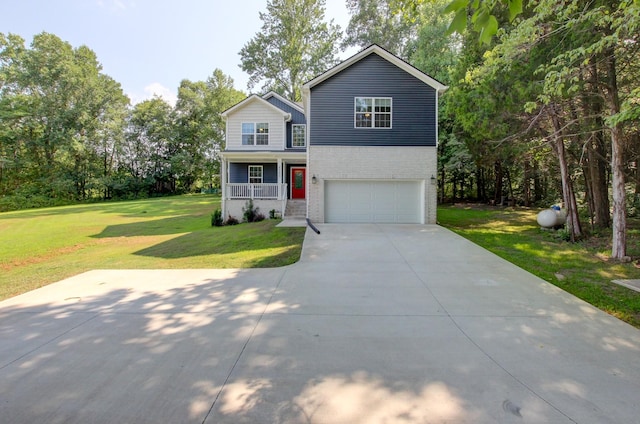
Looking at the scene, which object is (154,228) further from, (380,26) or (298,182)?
(380,26)

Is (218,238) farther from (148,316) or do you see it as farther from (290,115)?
(290,115)

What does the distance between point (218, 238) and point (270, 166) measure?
793 centimetres

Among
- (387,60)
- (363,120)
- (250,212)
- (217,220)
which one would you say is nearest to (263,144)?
(250,212)

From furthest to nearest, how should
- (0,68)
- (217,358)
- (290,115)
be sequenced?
(0,68), (290,115), (217,358)

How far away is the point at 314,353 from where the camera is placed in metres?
3.54

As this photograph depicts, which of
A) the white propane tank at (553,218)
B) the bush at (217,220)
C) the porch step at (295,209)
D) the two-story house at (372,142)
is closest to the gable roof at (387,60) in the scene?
the two-story house at (372,142)

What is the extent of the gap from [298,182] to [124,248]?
999 centimetres

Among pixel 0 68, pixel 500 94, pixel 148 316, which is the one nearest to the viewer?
pixel 148 316

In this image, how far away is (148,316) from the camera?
459 centimetres

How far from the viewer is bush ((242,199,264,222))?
16.6 meters

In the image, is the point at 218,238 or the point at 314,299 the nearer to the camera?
the point at 314,299

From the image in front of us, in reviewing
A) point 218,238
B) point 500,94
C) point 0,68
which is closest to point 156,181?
point 0,68

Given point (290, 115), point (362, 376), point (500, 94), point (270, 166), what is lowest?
point (362, 376)

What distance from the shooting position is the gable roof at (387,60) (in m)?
13.5
